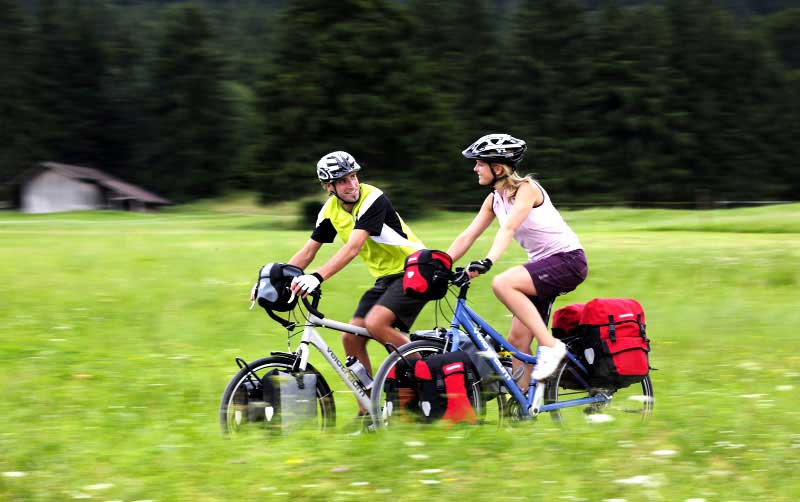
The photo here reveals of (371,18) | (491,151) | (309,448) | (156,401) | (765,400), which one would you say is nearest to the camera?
(309,448)

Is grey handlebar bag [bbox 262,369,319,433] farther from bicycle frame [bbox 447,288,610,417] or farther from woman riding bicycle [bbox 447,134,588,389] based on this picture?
woman riding bicycle [bbox 447,134,588,389]

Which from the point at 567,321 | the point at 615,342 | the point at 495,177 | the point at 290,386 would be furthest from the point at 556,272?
the point at 290,386

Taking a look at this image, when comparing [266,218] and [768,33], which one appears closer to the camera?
[266,218]

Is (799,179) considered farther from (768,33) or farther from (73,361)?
(73,361)

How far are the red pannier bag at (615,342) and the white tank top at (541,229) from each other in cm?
51

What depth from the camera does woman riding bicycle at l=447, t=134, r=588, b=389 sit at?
22.9ft

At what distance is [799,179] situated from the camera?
217 ft

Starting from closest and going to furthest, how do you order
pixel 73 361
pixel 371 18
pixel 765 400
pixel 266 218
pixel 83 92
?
pixel 765 400 < pixel 73 361 < pixel 371 18 < pixel 266 218 < pixel 83 92

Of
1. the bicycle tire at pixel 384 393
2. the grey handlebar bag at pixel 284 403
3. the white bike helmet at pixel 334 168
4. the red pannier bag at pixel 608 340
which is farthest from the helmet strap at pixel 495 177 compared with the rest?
the grey handlebar bag at pixel 284 403

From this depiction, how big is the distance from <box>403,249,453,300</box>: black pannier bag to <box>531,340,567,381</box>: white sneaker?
860mm

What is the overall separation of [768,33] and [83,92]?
170ft

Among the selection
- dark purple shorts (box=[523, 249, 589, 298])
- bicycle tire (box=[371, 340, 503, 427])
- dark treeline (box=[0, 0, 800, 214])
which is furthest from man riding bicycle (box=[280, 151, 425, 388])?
dark treeline (box=[0, 0, 800, 214])

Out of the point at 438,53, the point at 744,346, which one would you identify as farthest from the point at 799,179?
the point at 744,346

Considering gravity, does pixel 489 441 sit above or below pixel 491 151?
below
